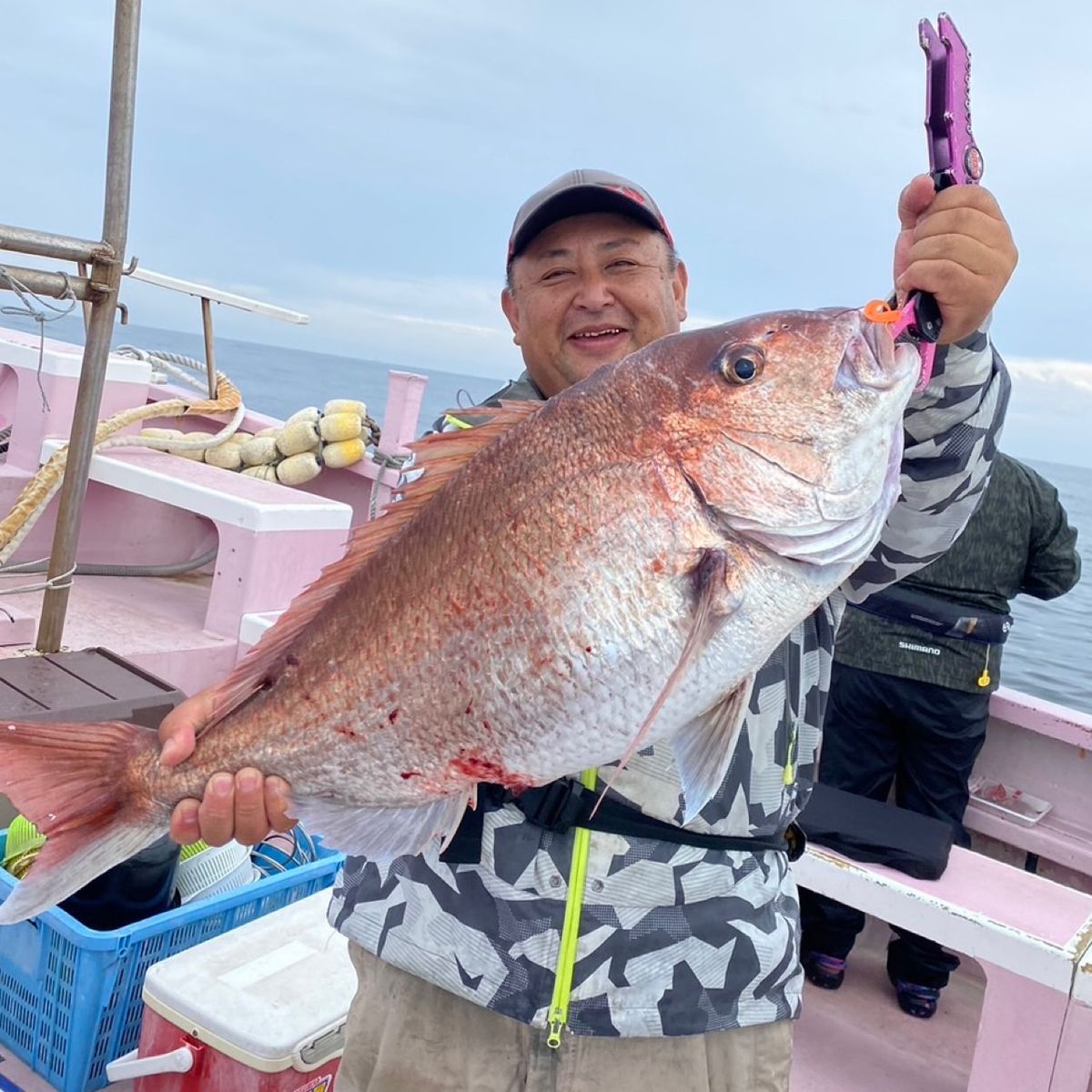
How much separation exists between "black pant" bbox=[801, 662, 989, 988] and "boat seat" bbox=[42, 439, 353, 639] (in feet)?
8.80

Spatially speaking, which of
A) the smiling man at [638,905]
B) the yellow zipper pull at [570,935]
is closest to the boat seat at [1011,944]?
the smiling man at [638,905]

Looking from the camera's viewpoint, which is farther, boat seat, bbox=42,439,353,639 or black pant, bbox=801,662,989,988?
boat seat, bbox=42,439,353,639

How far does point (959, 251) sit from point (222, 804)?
5.05ft

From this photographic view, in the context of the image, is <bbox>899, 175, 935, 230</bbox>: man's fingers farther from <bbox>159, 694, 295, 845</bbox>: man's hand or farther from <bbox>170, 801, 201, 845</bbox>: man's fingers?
<bbox>170, 801, 201, 845</bbox>: man's fingers

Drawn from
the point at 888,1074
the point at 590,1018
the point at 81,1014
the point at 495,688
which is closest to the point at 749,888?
the point at 590,1018

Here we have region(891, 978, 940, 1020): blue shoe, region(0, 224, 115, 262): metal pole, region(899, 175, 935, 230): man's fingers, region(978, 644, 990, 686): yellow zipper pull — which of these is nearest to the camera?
region(899, 175, 935, 230): man's fingers

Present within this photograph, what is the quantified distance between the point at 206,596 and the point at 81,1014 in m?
3.73

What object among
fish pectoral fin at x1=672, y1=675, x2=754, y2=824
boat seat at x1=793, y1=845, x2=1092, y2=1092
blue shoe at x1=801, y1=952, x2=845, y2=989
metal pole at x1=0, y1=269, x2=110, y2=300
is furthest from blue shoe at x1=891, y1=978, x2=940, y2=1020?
metal pole at x1=0, y1=269, x2=110, y2=300

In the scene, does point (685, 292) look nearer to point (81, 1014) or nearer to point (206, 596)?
point (81, 1014)

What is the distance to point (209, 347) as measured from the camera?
23.6 ft

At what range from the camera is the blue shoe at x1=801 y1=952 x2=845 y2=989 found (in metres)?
4.22

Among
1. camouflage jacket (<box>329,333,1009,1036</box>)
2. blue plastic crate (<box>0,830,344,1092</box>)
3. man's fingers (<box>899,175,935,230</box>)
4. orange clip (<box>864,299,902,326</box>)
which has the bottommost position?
blue plastic crate (<box>0,830,344,1092</box>)

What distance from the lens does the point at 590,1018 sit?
1.81 metres

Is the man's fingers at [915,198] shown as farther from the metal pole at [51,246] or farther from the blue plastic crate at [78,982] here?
the metal pole at [51,246]
